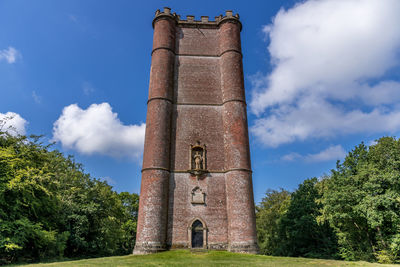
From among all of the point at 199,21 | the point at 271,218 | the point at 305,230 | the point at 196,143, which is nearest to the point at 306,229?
the point at 305,230

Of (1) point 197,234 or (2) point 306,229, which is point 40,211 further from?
(2) point 306,229

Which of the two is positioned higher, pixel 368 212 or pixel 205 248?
pixel 368 212

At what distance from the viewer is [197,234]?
17.1m

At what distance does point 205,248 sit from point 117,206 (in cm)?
1902

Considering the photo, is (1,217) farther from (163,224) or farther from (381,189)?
(381,189)

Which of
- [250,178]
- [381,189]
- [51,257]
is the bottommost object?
[51,257]

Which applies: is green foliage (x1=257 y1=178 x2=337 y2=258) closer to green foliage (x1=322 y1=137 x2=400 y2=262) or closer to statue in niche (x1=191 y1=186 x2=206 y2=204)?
green foliage (x1=322 y1=137 x2=400 y2=262)

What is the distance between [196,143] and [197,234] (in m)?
5.88

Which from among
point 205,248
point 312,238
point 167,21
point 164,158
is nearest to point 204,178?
point 164,158

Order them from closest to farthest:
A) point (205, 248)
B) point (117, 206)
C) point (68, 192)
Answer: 1. point (205, 248)
2. point (68, 192)
3. point (117, 206)

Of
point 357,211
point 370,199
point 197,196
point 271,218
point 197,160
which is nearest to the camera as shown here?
point 370,199

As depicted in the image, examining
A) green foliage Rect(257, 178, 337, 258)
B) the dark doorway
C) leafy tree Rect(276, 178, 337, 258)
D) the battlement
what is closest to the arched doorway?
the dark doorway

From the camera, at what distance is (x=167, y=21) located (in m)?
22.4

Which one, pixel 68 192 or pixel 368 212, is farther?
pixel 68 192
